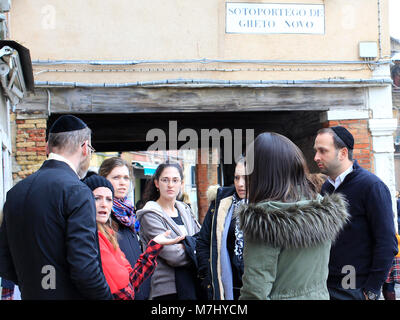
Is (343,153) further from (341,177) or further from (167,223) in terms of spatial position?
(167,223)

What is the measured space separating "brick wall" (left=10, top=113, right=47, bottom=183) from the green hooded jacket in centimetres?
494

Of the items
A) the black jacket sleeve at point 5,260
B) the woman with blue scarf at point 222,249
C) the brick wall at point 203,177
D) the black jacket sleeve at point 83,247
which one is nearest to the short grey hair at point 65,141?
the black jacket sleeve at point 83,247

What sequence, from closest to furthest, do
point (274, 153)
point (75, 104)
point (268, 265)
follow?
point (268, 265) → point (274, 153) → point (75, 104)

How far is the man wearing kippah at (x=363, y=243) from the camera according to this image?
103 inches

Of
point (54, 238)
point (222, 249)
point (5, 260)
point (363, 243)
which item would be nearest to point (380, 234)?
point (363, 243)

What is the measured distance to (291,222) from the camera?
187 centimetres

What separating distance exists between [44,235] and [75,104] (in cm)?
465

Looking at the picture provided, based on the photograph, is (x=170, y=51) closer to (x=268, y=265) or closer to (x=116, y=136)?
(x=116, y=136)

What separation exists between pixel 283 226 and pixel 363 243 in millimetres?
1121

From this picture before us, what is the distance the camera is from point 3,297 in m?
3.75

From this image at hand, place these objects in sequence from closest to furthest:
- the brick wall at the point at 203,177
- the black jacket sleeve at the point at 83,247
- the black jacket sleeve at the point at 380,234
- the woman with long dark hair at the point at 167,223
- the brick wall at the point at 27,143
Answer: the black jacket sleeve at the point at 83,247 → the black jacket sleeve at the point at 380,234 → the woman with long dark hair at the point at 167,223 → the brick wall at the point at 27,143 → the brick wall at the point at 203,177

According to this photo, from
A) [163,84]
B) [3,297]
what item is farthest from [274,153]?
[163,84]

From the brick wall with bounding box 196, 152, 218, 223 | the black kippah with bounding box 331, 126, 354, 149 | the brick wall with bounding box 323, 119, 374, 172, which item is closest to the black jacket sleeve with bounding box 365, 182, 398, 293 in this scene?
the black kippah with bounding box 331, 126, 354, 149

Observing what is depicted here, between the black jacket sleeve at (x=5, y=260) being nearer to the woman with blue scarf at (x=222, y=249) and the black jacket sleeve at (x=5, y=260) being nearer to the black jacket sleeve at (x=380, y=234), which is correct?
the woman with blue scarf at (x=222, y=249)
